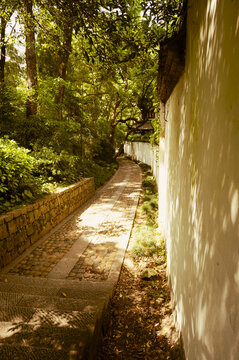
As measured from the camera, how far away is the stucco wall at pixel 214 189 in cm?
114

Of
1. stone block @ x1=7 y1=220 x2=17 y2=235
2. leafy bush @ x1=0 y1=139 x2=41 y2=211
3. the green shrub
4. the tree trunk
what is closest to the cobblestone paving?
the green shrub

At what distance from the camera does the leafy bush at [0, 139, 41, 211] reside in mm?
5218

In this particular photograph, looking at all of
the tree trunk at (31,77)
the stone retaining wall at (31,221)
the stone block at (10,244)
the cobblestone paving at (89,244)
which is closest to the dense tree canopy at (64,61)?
the tree trunk at (31,77)

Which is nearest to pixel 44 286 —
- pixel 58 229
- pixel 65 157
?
pixel 58 229

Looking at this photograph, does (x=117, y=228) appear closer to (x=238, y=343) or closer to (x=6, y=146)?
(x=6, y=146)

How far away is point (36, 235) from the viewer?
5.91m

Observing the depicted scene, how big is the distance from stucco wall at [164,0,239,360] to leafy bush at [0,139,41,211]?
4.60 meters

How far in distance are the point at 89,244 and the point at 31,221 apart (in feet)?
5.73

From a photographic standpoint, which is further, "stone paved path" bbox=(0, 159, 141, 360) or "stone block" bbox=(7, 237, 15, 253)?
"stone block" bbox=(7, 237, 15, 253)

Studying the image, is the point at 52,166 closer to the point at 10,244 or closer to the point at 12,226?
the point at 12,226

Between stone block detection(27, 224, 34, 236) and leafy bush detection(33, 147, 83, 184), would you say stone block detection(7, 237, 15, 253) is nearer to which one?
stone block detection(27, 224, 34, 236)

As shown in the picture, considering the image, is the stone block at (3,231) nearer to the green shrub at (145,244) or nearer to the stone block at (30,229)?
the stone block at (30,229)

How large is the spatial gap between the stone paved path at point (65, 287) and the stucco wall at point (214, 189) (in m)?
1.15

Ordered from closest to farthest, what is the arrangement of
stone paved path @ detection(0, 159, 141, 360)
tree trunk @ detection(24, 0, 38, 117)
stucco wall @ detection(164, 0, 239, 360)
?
stucco wall @ detection(164, 0, 239, 360), stone paved path @ detection(0, 159, 141, 360), tree trunk @ detection(24, 0, 38, 117)
